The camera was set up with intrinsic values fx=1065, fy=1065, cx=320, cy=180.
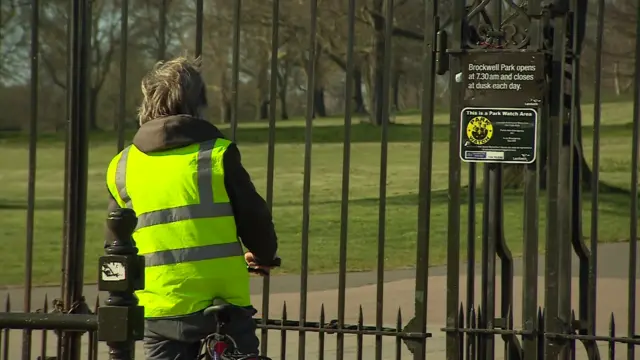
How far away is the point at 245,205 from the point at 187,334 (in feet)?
1.89

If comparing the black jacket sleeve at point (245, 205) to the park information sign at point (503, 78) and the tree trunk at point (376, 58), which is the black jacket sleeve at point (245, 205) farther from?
the tree trunk at point (376, 58)

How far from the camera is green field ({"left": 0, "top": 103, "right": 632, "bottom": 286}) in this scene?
51.0 feet

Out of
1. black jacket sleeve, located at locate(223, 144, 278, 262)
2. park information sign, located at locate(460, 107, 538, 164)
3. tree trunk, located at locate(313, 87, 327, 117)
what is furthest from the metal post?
tree trunk, located at locate(313, 87, 327, 117)

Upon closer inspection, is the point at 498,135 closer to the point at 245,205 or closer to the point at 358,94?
the point at 245,205

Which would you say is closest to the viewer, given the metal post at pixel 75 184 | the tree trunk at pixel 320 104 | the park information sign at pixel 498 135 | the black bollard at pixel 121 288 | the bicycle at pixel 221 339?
the black bollard at pixel 121 288

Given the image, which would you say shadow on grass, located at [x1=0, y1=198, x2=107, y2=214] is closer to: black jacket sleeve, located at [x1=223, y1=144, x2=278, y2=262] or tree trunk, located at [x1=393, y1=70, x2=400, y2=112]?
tree trunk, located at [x1=393, y1=70, x2=400, y2=112]

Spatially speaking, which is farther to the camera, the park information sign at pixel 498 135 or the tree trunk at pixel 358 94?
the tree trunk at pixel 358 94

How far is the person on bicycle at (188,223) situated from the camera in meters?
4.26

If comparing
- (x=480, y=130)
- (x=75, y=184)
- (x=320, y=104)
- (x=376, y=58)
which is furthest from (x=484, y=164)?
(x=320, y=104)

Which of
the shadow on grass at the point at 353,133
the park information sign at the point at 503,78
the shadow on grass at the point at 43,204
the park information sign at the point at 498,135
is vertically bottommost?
the shadow on grass at the point at 43,204

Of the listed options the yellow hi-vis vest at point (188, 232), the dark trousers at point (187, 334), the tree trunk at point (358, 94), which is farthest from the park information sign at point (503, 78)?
the tree trunk at point (358, 94)

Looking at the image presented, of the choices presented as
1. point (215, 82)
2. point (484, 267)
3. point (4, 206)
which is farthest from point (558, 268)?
point (4, 206)

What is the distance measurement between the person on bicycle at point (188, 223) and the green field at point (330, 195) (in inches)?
393

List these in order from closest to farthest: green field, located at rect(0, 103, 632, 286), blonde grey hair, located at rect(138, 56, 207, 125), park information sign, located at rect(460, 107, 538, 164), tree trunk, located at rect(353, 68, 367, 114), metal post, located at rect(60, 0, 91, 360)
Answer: blonde grey hair, located at rect(138, 56, 207, 125) < park information sign, located at rect(460, 107, 538, 164) < metal post, located at rect(60, 0, 91, 360) < tree trunk, located at rect(353, 68, 367, 114) < green field, located at rect(0, 103, 632, 286)
